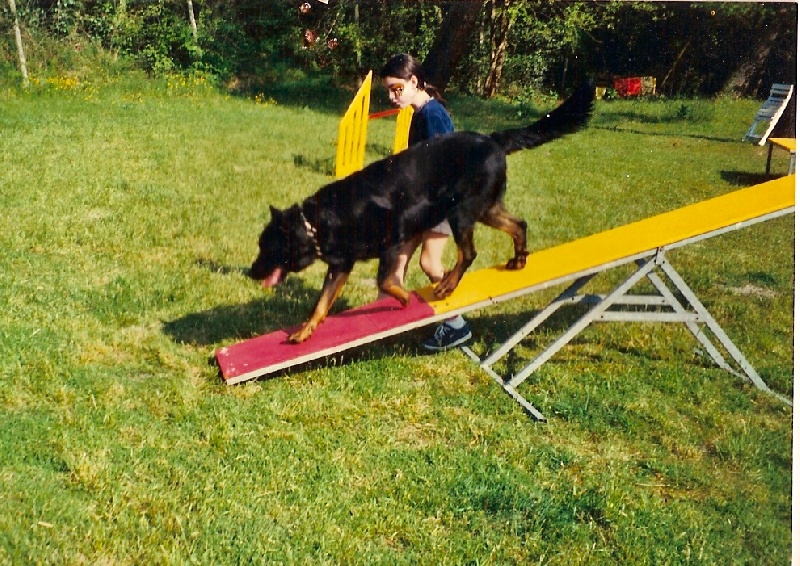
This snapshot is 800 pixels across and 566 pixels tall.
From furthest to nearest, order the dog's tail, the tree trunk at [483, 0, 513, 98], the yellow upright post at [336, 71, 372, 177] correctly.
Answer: the yellow upright post at [336, 71, 372, 177] < the tree trunk at [483, 0, 513, 98] < the dog's tail

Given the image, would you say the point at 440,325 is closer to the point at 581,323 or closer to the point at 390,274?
the point at 390,274

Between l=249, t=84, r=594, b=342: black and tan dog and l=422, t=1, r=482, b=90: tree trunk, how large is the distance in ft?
3.41

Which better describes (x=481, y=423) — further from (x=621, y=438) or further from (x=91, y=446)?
(x=91, y=446)

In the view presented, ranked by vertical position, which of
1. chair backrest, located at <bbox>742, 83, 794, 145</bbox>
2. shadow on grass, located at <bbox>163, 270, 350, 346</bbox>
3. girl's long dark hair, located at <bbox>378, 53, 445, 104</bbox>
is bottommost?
shadow on grass, located at <bbox>163, 270, 350, 346</bbox>

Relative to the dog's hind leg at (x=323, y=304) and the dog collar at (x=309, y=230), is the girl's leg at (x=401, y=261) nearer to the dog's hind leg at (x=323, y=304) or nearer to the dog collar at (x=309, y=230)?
the dog's hind leg at (x=323, y=304)

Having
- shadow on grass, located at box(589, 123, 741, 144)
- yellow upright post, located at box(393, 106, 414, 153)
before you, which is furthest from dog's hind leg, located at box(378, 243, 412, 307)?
shadow on grass, located at box(589, 123, 741, 144)

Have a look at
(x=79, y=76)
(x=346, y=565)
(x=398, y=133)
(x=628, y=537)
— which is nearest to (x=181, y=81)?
(x=79, y=76)

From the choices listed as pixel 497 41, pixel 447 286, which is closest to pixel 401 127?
pixel 497 41

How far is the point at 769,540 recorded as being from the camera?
262 cm

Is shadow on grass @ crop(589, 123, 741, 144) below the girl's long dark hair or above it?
below

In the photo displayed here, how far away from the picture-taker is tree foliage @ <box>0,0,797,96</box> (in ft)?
13.1

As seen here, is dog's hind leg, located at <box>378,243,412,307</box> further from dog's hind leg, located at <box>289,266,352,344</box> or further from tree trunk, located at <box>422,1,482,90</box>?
tree trunk, located at <box>422,1,482,90</box>

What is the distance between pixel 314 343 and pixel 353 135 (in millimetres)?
2762

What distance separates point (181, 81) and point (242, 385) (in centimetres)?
248
